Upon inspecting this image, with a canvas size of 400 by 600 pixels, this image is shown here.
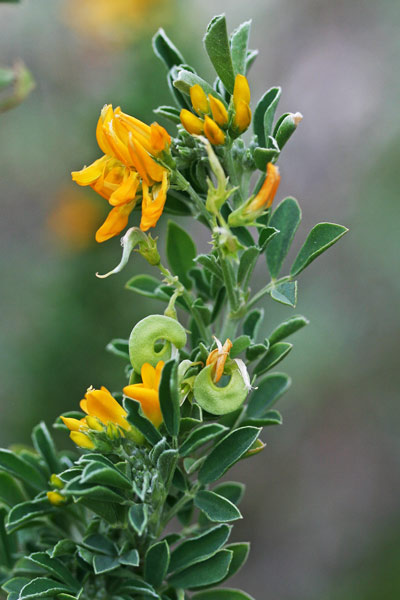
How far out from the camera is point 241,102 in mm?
588

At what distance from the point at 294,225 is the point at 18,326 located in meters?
2.12

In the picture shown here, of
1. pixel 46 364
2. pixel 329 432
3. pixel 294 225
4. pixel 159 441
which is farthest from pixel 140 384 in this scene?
pixel 329 432

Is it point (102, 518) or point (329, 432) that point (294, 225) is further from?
point (329, 432)

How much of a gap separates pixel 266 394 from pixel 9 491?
0.33 metres

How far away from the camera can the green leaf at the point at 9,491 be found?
71 cm

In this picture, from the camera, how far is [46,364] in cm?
229

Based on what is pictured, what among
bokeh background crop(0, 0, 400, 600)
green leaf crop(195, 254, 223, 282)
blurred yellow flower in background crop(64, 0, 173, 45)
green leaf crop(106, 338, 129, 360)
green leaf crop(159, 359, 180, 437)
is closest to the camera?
green leaf crop(159, 359, 180, 437)

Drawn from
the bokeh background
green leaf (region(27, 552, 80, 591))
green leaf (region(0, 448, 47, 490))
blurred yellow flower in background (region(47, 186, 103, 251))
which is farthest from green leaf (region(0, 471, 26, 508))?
blurred yellow flower in background (region(47, 186, 103, 251))

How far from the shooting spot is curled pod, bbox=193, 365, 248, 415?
566 mm

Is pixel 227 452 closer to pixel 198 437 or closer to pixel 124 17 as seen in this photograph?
pixel 198 437

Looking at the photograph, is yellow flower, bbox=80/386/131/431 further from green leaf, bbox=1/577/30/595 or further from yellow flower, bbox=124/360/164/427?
green leaf, bbox=1/577/30/595

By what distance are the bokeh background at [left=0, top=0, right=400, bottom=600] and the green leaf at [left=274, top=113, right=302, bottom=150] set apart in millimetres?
1624

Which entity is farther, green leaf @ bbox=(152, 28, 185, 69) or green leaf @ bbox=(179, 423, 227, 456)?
green leaf @ bbox=(152, 28, 185, 69)

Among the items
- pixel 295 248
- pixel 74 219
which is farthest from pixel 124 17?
pixel 295 248
